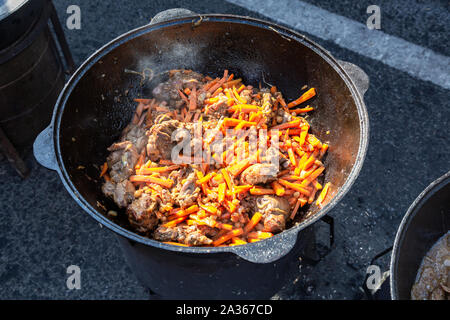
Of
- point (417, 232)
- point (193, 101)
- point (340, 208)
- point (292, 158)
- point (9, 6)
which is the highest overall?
point (9, 6)

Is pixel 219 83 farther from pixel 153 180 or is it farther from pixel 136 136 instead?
pixel 153 180

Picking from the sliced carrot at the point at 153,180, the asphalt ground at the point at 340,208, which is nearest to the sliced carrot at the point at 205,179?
the sliced carrot at the point at 153,180

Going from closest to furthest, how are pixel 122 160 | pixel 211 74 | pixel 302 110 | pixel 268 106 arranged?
pixel 122 160, pixel 268 106, pixel 302 110, pixel 211 74

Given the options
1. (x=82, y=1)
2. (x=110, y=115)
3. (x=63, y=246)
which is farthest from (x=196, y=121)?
(x=82, y=1)

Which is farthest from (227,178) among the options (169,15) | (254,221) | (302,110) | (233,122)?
(169,15)

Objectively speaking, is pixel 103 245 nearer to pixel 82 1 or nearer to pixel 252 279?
pixel 252 279

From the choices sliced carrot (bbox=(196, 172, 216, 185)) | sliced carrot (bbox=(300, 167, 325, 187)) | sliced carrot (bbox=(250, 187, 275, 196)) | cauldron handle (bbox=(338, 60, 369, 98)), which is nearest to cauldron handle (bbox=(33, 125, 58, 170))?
sliced carrot (bbox=(196, 172, 216, 185))
